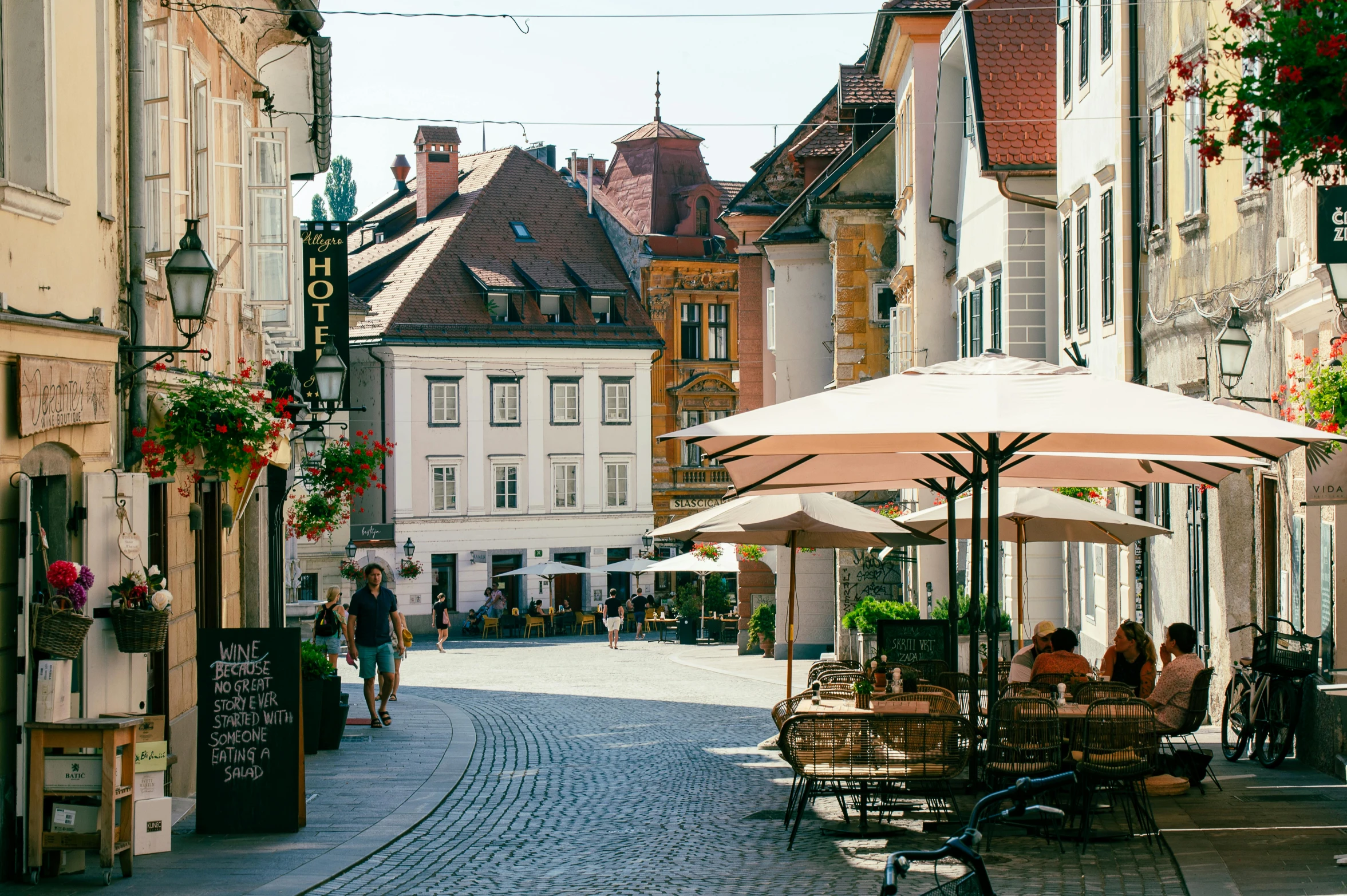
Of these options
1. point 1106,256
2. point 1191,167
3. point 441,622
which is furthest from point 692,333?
point 1191,167

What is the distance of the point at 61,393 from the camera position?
10.1 metres

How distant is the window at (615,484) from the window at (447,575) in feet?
21.1

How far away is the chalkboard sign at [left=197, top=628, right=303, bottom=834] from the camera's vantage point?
440 inches

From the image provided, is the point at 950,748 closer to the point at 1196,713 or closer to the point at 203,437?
the point at 1196,713

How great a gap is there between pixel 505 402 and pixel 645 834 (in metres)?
49.1

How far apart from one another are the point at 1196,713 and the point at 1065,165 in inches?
520

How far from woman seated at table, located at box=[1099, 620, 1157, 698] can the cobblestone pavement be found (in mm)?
2147

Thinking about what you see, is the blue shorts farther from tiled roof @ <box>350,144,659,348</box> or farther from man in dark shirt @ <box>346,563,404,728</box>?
tiled roof @ <box>350,144,659,348</box>

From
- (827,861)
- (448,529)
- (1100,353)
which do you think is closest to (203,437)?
(827,861)

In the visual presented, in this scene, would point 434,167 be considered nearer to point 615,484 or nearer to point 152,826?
point 615,484

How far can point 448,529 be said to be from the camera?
58.3 metres

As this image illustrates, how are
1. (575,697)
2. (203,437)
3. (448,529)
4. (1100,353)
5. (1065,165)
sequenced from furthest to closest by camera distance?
(448,529) < (575,697) < (1065,165) < (1100,353) < (203,437)

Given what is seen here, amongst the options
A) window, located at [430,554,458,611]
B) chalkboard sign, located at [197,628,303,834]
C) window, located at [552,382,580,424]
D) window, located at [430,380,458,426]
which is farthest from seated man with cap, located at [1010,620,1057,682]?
window, located at [552,382,580,424]

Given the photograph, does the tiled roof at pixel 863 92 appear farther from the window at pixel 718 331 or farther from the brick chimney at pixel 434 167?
the brick chimney at pixel 434 167
